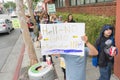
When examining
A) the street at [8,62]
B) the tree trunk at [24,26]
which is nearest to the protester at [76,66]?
the tree trunk at [24,26]

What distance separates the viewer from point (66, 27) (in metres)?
3.46

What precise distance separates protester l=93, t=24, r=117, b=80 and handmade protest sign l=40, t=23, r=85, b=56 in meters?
1.15

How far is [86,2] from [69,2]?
5192mm

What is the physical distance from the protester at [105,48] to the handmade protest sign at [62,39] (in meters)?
1.15

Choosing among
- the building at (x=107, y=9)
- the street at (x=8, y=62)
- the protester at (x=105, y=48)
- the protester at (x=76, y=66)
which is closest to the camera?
the protester at (x=76, y=66)

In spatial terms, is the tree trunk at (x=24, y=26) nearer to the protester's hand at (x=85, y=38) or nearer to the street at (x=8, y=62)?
the street at (x=8, y=62)

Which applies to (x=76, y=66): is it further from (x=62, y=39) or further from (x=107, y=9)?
(x=107, y=9)

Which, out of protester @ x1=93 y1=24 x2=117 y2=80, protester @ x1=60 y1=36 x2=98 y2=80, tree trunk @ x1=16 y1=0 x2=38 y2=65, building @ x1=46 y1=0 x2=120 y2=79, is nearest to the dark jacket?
protester @ x1=93 y1=24 x2=117 y2=80

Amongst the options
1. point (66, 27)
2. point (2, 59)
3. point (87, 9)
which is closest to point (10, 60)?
point (2, 59)

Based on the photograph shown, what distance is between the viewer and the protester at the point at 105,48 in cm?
450

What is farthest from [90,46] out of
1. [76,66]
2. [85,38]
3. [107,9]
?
[107,9]

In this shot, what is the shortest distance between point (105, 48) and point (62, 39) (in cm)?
143

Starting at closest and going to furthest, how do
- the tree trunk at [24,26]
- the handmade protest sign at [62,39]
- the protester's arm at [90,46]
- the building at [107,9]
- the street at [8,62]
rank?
the protester's arm at [90,46]
the handmade protest sign at [62,39]
the building at [107,9]
the tree trunk at [24,26]
the street at [8,62]

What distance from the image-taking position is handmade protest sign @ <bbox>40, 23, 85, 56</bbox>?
11.2 ft
